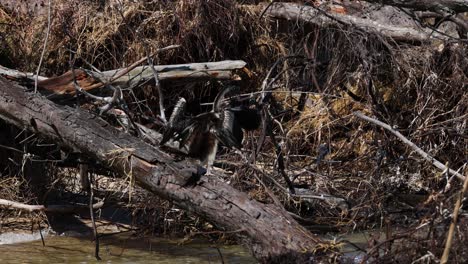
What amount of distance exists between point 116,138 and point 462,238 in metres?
2.76

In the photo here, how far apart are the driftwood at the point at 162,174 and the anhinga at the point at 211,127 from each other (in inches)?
14.6

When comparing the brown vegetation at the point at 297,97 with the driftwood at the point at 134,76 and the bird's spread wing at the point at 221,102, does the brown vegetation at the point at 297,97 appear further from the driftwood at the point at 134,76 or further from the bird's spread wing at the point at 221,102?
the bird's spread wing at the point at 221,102

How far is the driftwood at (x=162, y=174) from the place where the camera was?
564 centimetres

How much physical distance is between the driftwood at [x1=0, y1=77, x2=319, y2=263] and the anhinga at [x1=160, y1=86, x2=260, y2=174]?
0.37 metres

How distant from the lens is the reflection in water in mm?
7223

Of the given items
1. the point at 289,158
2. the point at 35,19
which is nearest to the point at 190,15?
the point at 35,19

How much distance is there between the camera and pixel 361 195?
25.5 ft

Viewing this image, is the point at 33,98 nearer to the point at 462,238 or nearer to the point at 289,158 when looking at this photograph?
the point at 289,158

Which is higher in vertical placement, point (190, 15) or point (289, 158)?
point (190, 15)

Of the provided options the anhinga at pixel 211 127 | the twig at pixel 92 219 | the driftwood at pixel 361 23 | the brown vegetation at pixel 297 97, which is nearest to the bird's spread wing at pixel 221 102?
the anhinga at pixel 211 127

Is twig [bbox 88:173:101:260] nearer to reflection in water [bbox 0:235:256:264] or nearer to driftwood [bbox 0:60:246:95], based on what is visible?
reflection in water [bbox 0:235:256:264]

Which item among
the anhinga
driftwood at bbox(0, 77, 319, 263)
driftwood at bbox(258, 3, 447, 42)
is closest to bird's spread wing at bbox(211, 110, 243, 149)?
the anhinga

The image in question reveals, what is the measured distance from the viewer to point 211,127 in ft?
21.6

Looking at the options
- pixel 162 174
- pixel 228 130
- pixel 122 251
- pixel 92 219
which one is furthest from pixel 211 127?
pixel 122 251
